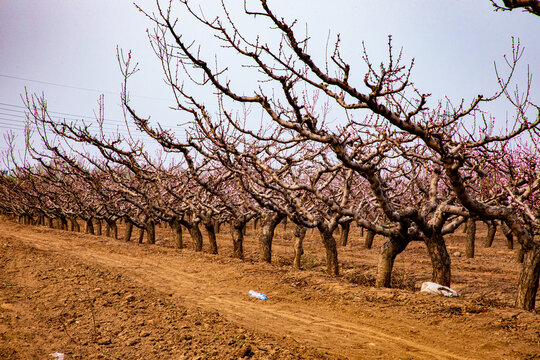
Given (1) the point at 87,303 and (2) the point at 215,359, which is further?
(1) the point at 87,303

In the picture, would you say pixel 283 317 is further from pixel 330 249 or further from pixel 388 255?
pixel 330 249

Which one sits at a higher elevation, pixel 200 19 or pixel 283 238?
pixel 200 19

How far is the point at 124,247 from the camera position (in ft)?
64.5

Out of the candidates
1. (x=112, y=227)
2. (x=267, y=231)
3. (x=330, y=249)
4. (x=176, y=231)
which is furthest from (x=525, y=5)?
(x=112, y=227)

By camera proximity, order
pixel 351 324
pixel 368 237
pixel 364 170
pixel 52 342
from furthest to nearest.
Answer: pixel 368 237
pixel 351 324
pixel 364 170
pixel 52 342

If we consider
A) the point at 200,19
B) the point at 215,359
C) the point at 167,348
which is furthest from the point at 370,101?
the point at 167,348

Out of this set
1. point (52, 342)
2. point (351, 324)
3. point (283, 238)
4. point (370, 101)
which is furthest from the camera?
point (283, 238)

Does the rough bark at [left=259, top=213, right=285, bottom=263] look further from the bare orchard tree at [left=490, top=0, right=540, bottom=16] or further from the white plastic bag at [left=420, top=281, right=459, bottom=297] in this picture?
the bare orchard tree at [left=490, top=0, right=540, bottom=16]

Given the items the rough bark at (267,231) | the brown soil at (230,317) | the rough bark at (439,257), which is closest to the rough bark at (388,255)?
the rough bark at (439,257)

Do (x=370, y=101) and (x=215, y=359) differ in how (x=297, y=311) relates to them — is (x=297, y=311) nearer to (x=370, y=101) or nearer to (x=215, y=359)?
(x=215, y=359)

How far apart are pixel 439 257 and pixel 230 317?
6629 millimetres

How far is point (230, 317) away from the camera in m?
8.52

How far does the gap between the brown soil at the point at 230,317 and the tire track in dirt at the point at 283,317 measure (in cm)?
3

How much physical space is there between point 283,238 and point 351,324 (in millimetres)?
28283
